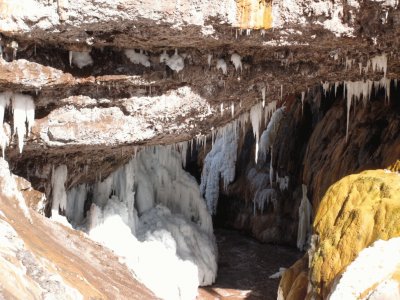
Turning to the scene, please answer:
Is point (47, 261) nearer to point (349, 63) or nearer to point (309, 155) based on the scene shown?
point (349, 63)

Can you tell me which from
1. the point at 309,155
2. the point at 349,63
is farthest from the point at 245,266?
the point at 349,63

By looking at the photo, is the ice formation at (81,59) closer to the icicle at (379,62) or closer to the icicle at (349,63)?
the icicle at (349,63)

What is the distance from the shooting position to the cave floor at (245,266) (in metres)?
13.2

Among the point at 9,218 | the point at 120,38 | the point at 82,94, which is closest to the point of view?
the point at 9,218

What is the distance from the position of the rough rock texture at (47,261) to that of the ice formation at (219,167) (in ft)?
37.0

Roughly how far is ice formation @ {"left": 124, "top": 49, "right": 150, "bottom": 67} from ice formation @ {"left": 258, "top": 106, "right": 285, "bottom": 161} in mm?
10640

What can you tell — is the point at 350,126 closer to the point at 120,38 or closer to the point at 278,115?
the point at 278,115

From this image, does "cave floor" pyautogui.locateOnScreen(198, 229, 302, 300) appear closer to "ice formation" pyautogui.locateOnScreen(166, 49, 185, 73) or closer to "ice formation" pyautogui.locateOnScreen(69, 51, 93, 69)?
"ice formation" pyautogui.locateOnScreen(166, 49, 185, 73)

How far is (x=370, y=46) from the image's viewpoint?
905 centimetres

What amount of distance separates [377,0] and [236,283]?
8.83 metres

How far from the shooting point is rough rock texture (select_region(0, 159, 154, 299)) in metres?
5.23

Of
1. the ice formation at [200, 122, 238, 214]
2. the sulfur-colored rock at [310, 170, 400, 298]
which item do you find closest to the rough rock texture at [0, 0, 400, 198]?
the sulfur-colored rock at [310, 170, 400, 298]

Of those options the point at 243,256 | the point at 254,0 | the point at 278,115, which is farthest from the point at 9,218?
the point at 278,115

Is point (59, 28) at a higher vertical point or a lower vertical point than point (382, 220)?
higher
